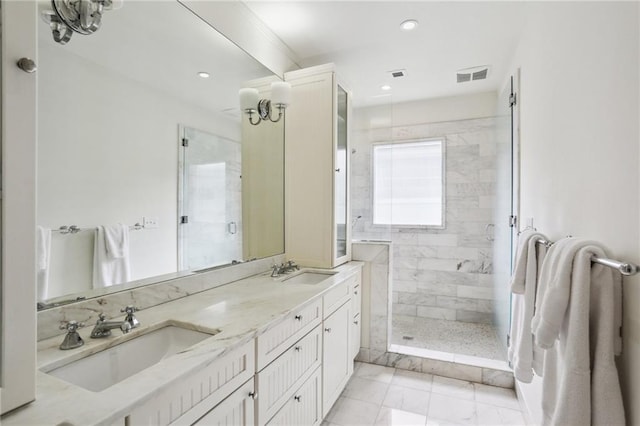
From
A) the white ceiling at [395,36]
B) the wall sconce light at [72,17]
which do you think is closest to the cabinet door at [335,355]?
the wall sconce light at [72,17]

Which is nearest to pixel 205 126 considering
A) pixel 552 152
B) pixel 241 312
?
pixel 241 312

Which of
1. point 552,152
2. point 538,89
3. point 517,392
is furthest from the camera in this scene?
point 517,392

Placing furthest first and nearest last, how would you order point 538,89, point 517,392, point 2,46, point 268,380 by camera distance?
point 517,392, point 538,89, point 268,380, point 2,46

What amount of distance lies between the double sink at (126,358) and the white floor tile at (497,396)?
2.13 metres

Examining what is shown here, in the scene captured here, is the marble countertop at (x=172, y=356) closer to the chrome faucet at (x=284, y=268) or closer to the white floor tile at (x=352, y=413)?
the chrome faucet at (x=284, y=268)

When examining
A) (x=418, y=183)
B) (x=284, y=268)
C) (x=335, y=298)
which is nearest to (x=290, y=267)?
(x=284, y=268)

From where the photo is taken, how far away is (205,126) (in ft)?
5.79

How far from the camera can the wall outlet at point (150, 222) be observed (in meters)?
1.42

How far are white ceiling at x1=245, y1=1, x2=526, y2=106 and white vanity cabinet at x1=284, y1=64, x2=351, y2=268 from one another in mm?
283

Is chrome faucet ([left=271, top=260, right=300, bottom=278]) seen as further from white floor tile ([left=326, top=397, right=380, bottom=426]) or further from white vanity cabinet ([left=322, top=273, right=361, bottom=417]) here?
white floor tile ([left=326, top=397, right=380, bottom=426])

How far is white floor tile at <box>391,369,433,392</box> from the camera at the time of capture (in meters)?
2.37

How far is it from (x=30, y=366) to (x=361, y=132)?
2.72 m

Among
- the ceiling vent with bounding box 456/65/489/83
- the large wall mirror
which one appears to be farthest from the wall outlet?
the ceiling vent with bounding box 456/65/489/83

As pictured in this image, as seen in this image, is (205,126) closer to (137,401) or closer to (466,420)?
(137,401)
